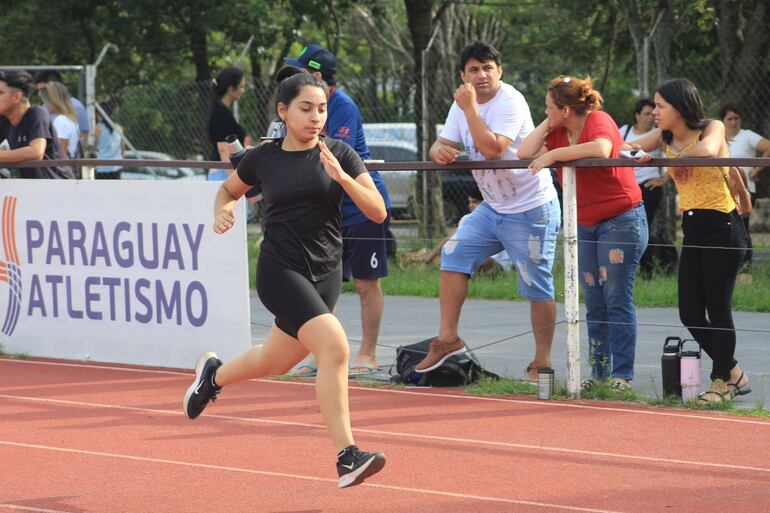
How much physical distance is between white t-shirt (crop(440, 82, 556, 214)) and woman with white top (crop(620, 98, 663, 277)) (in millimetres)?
4916

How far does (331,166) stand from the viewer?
5.98m

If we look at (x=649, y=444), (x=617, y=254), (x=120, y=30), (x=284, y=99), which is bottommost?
(x=649, y=444)

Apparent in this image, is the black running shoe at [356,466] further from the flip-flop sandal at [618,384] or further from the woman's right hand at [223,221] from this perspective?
the flip-flop sandal at [618,384]

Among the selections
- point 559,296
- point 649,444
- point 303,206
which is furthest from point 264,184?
point 559,296

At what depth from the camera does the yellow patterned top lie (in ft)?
26.5

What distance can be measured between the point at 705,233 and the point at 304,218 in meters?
2.90

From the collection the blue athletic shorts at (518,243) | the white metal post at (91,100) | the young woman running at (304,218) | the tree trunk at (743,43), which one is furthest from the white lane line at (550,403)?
the tree trunk at (743,43)

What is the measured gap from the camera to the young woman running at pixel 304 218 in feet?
19.8

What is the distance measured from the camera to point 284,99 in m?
6.25

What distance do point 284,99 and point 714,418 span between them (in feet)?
10.3

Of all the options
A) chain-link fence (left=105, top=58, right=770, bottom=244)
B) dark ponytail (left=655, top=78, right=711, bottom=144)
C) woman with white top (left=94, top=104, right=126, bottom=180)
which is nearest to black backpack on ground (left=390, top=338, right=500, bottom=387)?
dark ponytail (left=655, top=78, right=711, bottom=144)

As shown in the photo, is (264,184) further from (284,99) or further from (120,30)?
(120,30)

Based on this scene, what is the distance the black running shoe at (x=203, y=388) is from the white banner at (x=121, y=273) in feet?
8.55

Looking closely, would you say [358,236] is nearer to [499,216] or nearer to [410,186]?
[499,216]
